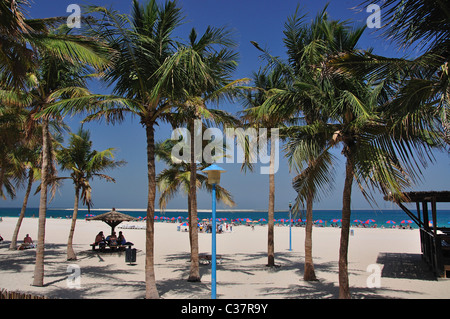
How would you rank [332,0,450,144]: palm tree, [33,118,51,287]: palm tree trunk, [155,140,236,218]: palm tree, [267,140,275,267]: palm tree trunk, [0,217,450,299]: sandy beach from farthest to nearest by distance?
[155,140,236,218]: palm tree < [267,140,275,267]: palm tree trunk < [33,118,51,287]: palm tree trunk < [0,217,450,299]: sandy beach < [332,0,450,144]: palm tree

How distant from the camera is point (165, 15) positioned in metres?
8.45

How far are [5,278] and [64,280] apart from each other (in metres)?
1.81

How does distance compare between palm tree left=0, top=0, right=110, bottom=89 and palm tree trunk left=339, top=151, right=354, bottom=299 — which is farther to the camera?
palm tree trunk left=339, top=151, right=354, bottom=299

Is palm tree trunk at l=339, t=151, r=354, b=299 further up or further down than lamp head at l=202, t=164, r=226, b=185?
further down

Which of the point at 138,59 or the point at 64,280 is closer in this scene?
the point at 138,59

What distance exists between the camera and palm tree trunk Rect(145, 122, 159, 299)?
827 cm

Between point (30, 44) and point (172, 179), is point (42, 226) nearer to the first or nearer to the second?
point (30, 44)

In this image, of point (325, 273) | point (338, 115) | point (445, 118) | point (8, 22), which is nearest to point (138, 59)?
point (8, 22)

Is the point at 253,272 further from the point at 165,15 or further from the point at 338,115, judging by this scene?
the point at 165,15

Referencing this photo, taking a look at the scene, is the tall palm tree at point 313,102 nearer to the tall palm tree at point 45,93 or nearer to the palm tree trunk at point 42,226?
the tall palm tree at point 45,93

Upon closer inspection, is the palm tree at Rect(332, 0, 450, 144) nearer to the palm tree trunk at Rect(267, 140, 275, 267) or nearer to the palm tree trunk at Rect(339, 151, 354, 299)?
the palm tree trunk at Rect(339, 151, 354, 299)
